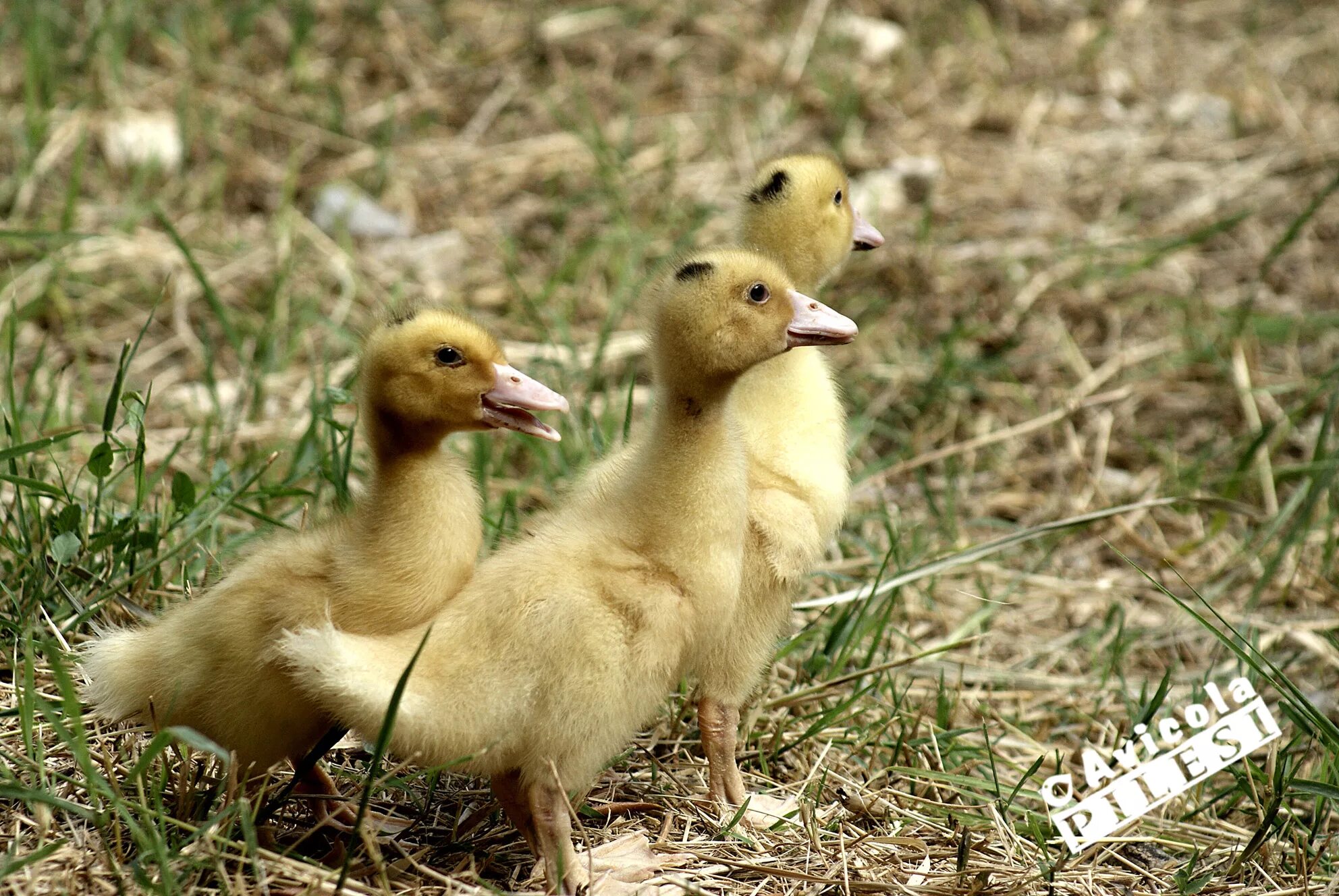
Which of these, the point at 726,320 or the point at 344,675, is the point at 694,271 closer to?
the point at 726,320

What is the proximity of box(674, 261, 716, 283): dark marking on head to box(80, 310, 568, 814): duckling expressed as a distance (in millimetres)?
330

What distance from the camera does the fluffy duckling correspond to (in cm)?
306

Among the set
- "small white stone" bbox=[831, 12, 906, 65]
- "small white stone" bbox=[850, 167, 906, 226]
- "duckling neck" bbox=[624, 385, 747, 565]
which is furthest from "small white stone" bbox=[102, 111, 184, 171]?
"duckling neck" bbox=[624, 385, 747, 565]

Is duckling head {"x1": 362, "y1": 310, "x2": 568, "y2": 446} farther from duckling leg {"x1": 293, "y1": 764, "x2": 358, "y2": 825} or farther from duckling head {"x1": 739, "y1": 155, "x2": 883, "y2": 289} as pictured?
duckling head {"x1": 739, "y1": 155, "x2": 883, "y2": 289}

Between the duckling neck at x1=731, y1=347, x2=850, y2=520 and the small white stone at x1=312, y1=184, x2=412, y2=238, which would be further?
the small white stone at x1=312, y1=184, x2=412, y2=238

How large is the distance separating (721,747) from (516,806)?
0.58 m

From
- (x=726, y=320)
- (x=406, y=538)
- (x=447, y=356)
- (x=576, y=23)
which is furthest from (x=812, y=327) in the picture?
(x=576, y=23)

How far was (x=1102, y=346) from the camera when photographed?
5.94 metres

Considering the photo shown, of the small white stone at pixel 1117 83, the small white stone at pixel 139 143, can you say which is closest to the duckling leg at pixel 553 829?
the small white stone at pixel 139 143

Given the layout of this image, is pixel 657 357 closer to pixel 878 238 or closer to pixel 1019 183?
pixel 878 238

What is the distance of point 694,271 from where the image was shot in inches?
110

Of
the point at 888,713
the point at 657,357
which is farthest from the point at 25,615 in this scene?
the point at 888,713

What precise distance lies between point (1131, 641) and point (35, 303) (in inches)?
150

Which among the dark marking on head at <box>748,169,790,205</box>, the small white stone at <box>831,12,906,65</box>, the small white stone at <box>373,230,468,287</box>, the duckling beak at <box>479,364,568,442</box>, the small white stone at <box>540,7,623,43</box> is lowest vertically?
the small white stone at <box>373,230,468,287</box>
